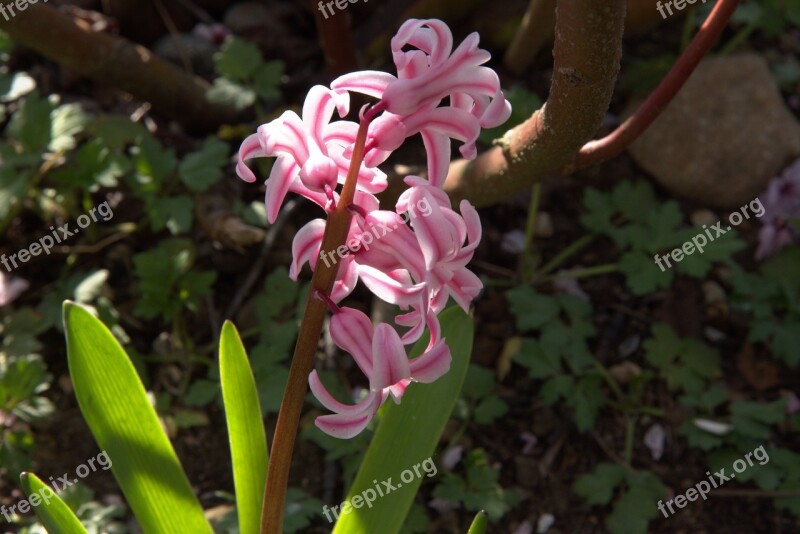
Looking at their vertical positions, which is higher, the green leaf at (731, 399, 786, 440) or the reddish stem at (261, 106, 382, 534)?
the reddish stem at (261, 106, 382, 534)

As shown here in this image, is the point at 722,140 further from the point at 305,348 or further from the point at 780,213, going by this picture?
the point at 305,348

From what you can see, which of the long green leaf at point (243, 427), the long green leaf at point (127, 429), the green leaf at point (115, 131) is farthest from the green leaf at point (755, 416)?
the green leaf at point (115, 131)

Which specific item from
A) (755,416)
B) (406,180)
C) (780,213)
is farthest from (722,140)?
(406,180)

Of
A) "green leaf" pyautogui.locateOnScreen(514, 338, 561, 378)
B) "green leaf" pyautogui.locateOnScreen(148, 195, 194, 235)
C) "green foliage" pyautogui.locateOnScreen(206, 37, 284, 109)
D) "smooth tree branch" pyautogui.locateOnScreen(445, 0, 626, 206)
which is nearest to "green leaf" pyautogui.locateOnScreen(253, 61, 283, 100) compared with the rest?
"green foliage" pyautogui.locateOnScreen(206, 37, 284, 109)

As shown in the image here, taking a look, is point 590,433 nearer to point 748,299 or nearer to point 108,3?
point 748,299

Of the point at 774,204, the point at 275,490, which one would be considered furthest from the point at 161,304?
the point at 774,204

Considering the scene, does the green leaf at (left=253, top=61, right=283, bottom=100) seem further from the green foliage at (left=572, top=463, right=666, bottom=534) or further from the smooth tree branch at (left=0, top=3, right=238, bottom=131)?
the green foliage at (left=572, top=463, right=666, bottom=534)

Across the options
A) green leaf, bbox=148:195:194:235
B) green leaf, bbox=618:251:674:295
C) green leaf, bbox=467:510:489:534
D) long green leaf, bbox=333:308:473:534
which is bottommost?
green leaf, bbox=618:251:674:295

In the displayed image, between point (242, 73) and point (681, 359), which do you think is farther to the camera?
point (242, 73)
